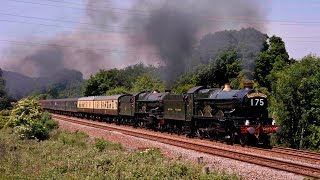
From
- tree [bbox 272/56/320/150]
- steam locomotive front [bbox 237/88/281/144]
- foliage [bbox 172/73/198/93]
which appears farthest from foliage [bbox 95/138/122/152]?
foliage [bbox 172/73/198/93]

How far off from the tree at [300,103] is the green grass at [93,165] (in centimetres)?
1096

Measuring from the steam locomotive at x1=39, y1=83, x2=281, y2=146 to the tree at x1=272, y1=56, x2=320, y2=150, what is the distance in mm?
4161

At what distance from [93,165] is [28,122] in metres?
14.0

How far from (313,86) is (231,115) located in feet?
20.7

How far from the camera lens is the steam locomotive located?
20.7 m

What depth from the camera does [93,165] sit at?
14.9 metres

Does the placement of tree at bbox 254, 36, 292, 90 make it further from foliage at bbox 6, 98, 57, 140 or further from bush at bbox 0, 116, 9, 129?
foliage at bbox 6, 98, 57, 140

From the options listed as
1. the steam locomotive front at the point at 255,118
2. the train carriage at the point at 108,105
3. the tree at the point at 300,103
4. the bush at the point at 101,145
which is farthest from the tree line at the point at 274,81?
the bush at the point at 101,145

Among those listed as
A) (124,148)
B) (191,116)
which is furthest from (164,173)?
(191,116)

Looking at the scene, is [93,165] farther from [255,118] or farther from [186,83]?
[186,83]

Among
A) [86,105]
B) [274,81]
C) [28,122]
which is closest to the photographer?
[28,122]

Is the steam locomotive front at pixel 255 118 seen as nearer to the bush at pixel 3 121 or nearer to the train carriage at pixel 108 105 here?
the train carriage at pixel 108 105

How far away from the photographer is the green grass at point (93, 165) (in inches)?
508

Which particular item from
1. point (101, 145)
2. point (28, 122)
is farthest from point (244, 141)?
point (28, 122)
